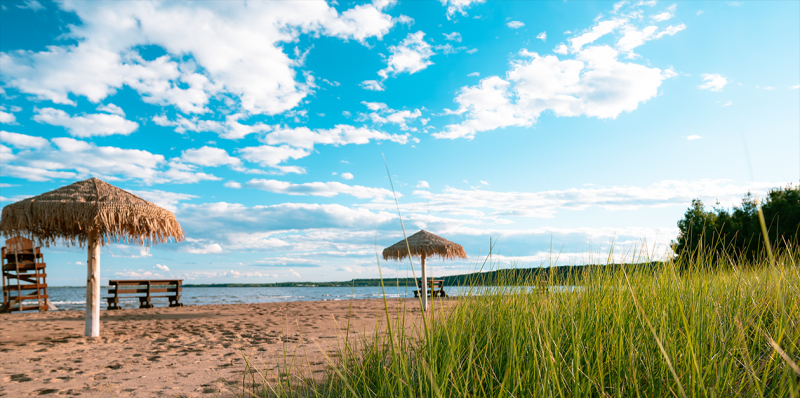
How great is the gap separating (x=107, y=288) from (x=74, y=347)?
8.03 metres

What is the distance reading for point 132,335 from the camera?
7.42 meters

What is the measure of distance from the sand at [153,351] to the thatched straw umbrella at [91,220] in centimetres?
102

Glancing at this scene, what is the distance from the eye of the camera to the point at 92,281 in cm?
696

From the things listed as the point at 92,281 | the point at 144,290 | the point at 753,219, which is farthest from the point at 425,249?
the point at 753,219

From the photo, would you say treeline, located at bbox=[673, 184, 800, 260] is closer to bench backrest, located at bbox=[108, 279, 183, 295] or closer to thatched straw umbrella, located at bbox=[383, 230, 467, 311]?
thatched straw umbrella, located at bbox=[383, 230, 467, 311]

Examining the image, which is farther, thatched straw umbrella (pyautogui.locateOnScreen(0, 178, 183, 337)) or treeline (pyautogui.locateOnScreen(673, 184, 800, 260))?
treeline (pyautogui.locateOnScreen(673, 184, 800, 260))

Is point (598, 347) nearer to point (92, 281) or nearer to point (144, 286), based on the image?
point (92, 281)

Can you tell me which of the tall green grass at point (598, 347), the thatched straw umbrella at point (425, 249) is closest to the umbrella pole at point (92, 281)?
the tall green grass at point (598, 347)

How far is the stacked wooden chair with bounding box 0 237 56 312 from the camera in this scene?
11914mm

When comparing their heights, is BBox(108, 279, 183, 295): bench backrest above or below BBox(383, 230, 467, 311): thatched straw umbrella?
below

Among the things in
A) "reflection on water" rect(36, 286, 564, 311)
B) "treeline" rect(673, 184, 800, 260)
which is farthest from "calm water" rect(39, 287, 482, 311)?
"treeline" rect(673, 184, 800, 260)

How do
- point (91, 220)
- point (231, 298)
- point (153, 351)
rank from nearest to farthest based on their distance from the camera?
1. point (153, 351)
2. point (91, 220)
3. point (231, 298)

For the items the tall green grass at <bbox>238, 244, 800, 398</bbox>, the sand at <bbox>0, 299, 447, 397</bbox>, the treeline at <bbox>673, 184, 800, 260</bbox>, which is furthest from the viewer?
the treeline at <bbox>673, 184, 800, 260</bbox>

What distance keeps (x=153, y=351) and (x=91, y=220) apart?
2482mm
